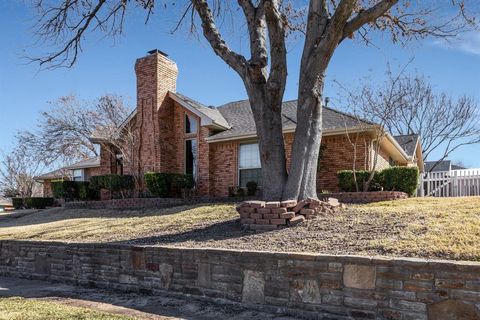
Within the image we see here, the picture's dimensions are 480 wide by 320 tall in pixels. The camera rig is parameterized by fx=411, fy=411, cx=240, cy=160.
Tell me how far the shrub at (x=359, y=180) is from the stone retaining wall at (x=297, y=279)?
7.39 m

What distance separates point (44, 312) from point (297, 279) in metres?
3.04

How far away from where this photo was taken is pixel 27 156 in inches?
1171

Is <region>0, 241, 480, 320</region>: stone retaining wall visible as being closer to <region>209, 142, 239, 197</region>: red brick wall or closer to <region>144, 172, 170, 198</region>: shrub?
<region>144, 172, 170, 198</region>: shrub

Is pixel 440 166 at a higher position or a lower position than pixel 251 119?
lower

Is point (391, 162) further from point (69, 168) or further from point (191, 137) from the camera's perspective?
point (69, 168)

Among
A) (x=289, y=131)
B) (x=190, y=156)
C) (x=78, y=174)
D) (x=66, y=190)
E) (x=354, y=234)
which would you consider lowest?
(x=354, y=234)

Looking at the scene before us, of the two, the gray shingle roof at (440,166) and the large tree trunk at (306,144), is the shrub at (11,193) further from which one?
the gray shingle roof at (440,166)

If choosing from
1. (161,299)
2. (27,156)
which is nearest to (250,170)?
(161,299)

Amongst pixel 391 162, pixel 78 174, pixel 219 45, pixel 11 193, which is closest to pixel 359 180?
pixel 219 45

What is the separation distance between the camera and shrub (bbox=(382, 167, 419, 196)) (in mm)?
11180

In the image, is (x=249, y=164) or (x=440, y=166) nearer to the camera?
(x=249, y=164)

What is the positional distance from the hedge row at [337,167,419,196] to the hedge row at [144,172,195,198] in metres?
6.11

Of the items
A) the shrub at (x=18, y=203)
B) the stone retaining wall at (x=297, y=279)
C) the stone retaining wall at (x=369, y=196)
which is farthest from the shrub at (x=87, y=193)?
the stone retaining wall at (x=297, y=279)

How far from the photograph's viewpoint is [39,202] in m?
22.7
